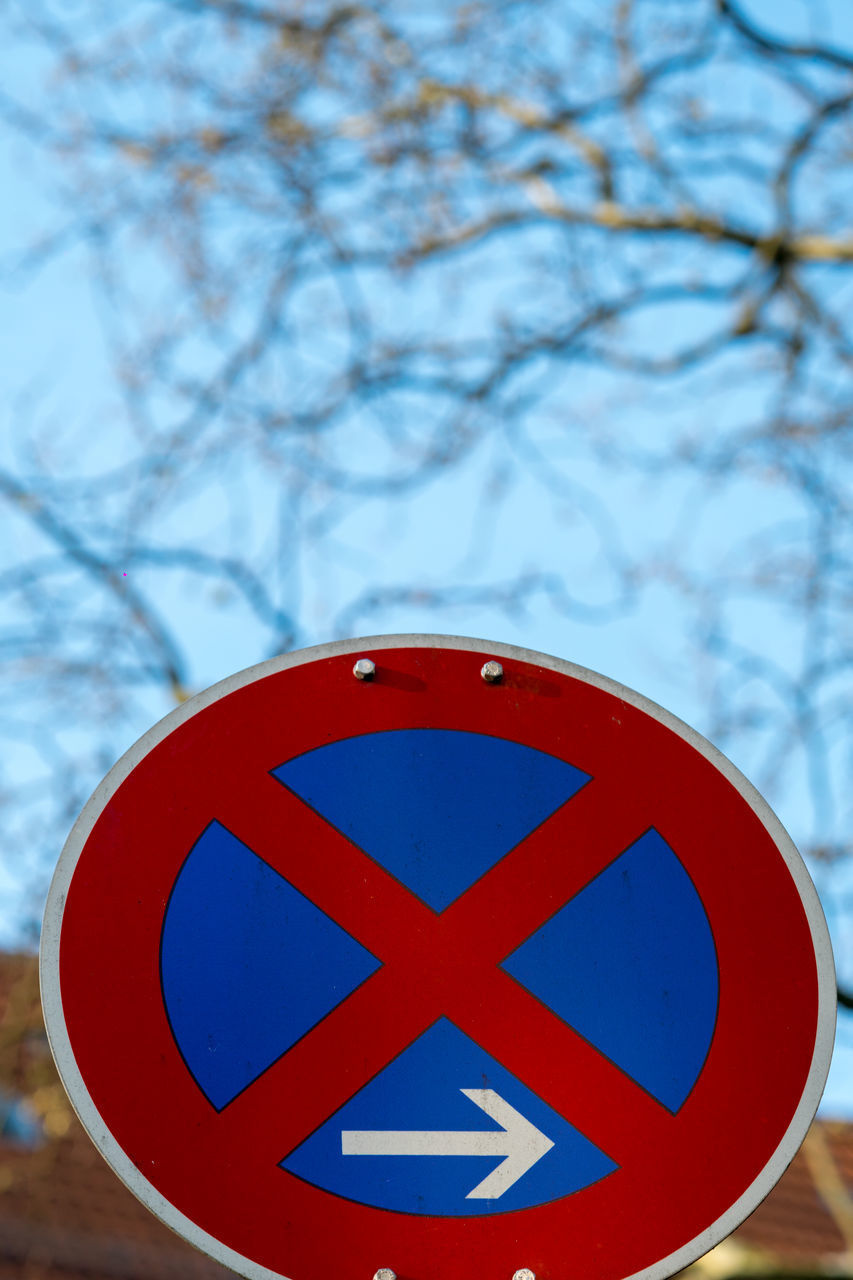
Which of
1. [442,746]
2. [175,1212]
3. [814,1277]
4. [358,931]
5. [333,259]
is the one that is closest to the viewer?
[175,1212]

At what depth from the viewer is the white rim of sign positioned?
1.35 m

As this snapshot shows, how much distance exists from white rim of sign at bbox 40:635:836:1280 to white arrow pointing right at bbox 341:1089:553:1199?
0.15 m

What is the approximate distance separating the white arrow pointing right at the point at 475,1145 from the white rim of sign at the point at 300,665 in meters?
0.15

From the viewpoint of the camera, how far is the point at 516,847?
157cm

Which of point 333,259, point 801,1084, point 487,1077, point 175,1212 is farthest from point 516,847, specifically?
point 333,259

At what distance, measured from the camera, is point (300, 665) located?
1.66 m

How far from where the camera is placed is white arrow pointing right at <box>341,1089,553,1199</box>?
1379 mm

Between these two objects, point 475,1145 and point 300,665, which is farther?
point 300,665

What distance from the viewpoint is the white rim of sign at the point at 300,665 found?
1350 mm

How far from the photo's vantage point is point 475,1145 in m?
1.39

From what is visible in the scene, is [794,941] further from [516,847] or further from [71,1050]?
[71,1050]

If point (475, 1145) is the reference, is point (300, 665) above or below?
above

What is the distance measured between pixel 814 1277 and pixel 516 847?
134 inches

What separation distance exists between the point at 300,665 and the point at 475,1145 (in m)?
0.59
